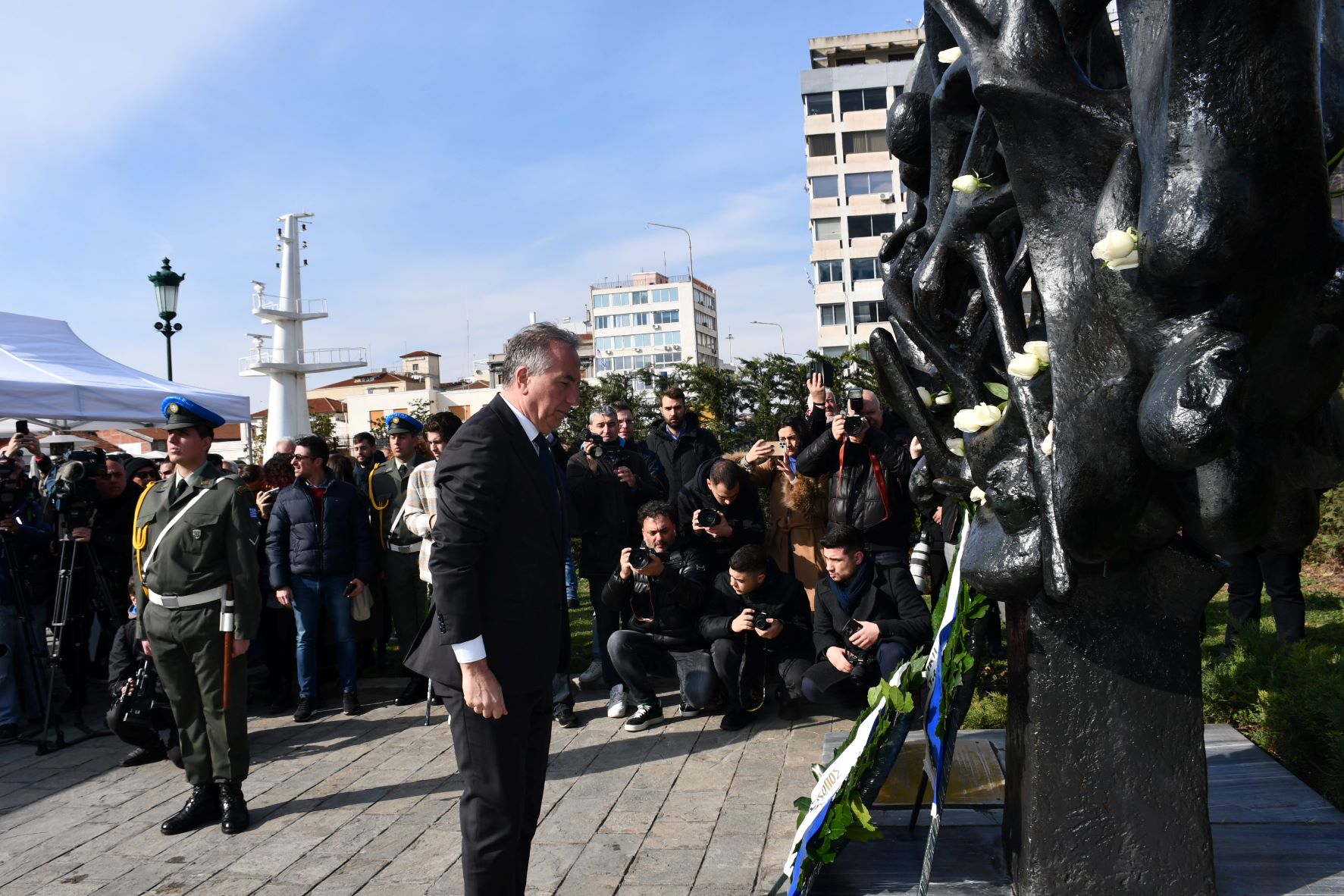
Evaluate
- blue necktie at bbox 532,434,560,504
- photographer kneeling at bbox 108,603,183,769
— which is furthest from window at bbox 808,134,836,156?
blue necktie at bbox 532,434,560,504

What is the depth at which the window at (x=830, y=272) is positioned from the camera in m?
65.9

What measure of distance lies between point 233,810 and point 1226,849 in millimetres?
4347

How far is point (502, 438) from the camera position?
3441mm

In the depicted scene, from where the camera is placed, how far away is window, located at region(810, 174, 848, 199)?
215 feet

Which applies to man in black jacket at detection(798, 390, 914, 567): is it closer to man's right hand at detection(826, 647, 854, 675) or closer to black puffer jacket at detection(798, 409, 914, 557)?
black puffer jacket at detection(798, 409, 914, 557)

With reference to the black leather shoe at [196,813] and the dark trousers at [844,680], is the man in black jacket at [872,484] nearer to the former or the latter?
the dark trousers at [844,680]

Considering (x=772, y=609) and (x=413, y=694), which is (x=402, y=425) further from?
(x=772, y=609)

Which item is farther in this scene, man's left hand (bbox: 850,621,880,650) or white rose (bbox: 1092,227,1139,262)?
man's left hand (bbox: 850,621,880,650)

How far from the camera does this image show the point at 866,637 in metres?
6.02

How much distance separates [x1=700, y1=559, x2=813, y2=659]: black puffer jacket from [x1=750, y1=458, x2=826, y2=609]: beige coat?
2.36 feet

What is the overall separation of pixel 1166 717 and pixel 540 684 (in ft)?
6.38

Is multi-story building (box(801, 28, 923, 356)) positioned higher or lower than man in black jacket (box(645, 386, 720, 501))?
higher

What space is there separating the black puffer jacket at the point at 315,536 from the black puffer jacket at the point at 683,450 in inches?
93.2

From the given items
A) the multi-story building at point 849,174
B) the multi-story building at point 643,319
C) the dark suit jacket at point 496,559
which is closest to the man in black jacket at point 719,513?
the dark suit jacket at point 496,559
